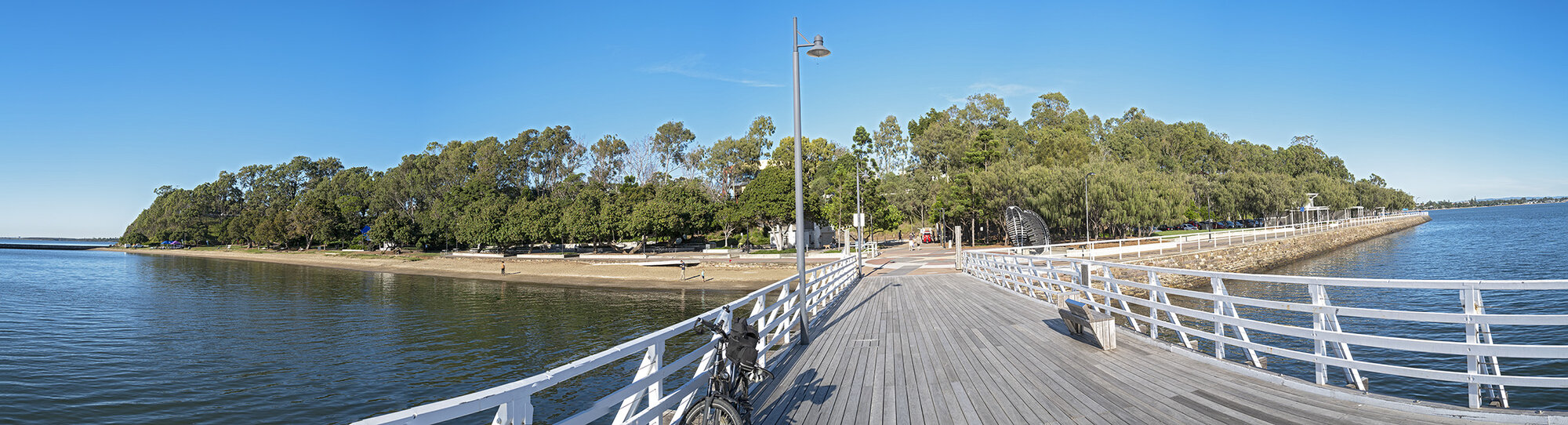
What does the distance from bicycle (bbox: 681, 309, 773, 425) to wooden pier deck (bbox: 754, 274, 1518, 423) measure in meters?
0.50

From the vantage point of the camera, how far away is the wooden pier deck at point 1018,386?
16.2 ft

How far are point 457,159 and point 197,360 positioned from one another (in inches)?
2566

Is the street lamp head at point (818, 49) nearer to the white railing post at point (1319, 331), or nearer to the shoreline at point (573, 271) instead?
the white railing post at point (1319, 331)

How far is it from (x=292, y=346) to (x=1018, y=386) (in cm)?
2232

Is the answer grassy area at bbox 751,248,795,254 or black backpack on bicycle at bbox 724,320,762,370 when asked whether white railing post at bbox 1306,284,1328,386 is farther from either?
grassy area at bbox 751,248,795,254

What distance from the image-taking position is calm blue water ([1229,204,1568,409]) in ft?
34.6

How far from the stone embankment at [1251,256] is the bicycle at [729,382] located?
19015mm

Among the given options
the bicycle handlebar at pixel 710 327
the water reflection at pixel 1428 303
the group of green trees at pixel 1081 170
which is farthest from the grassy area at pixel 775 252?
the bicycle handlebar at pixel 710 327

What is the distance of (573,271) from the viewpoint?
47531mm

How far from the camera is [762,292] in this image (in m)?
7.50

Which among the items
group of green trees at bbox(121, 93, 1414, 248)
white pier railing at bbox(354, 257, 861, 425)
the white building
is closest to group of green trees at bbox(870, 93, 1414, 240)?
group of green trees at bbox(121, 93, 1414, 248)

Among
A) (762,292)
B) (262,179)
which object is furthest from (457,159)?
(762,292)

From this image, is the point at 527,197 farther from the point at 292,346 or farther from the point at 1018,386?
the point at 1018,386

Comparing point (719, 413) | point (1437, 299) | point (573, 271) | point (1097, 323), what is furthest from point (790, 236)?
point (719, 413)
